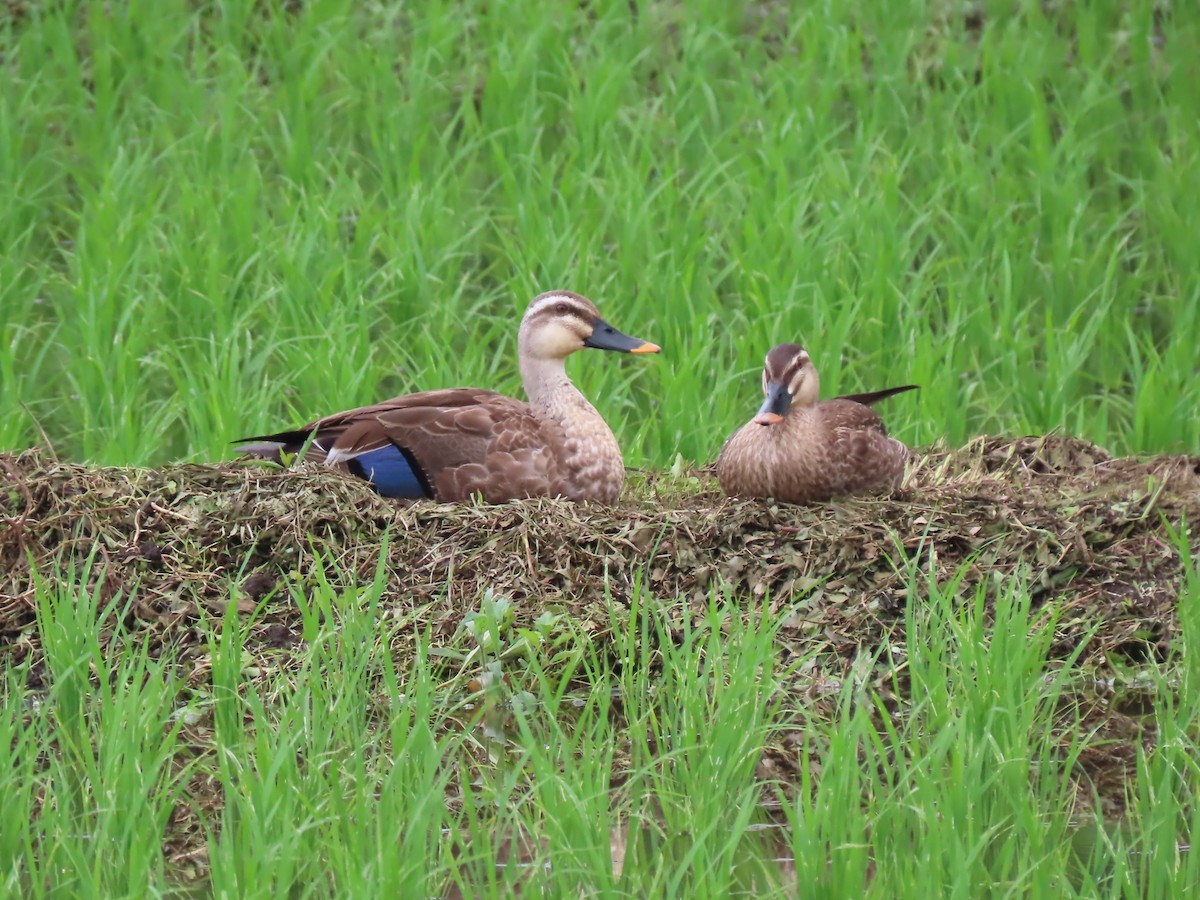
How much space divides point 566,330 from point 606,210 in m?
1.90

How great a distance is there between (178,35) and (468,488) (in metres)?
4.98

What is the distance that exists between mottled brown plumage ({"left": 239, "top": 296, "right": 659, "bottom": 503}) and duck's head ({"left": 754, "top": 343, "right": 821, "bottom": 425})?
1.51 ft

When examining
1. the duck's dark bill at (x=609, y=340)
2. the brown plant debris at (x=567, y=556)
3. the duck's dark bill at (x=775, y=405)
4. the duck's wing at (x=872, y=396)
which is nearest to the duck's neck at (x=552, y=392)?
the duck's dark bill at (x=609, y=340)

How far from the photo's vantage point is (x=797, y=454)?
18.3 ft

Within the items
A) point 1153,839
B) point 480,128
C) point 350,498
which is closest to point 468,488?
point 350,498

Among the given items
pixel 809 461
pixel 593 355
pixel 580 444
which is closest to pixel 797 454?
pixel 809 461

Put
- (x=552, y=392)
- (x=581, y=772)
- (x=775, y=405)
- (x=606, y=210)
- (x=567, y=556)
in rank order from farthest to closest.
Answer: (x=606, y=210), (x=552, y=392), (x=775, y=405), (x=567, y=556), (x=581, y=772)

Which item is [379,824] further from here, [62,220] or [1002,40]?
[1002,40]

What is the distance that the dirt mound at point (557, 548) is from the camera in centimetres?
481

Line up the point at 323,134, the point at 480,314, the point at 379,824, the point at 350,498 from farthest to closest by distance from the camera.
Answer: the point at 323,134, the point at 480,314, the point at 350,498, the point at 379,824

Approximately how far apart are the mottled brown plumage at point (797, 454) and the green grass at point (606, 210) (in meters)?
0.84

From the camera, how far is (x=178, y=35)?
955 cm

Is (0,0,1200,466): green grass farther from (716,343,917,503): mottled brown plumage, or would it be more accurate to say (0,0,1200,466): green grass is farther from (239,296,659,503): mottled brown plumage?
(716,343,917,503): mottled brown plumage

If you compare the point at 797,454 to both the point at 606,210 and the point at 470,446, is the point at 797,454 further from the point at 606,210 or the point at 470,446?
the point at 606,210
